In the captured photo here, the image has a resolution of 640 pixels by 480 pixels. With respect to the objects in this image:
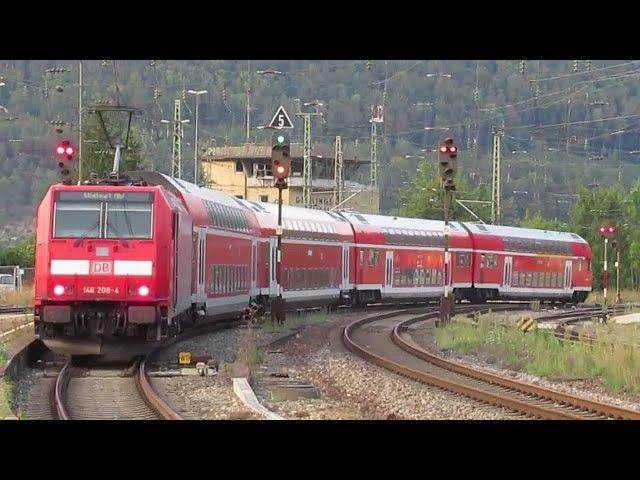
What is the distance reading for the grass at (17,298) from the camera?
41875 mm

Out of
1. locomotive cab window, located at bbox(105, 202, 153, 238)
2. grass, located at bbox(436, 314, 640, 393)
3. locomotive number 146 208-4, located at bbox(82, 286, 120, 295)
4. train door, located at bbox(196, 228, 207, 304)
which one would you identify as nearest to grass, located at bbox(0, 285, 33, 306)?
grass, located at bbox(436, 314, 640, 393)

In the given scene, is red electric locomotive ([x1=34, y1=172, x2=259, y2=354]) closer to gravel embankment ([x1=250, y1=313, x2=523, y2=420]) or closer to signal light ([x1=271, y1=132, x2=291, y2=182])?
gravel embankment ([x1=250, y1=313, x2=523, y2=420])

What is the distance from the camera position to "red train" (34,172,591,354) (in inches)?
749

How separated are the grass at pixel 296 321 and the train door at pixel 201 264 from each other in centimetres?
474

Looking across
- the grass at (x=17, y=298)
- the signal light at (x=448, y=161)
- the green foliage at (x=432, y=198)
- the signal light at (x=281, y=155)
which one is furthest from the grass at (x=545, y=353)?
the green foliage at (x=432, y=198)

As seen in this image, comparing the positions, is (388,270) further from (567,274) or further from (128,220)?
(128,220)

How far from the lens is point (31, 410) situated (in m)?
14.8

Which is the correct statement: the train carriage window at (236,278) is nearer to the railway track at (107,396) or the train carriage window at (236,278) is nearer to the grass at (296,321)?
the grass at (296,321)

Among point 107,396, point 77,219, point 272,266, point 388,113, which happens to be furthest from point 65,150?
point 388,113

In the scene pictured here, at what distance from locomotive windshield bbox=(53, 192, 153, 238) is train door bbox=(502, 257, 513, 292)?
111 ft

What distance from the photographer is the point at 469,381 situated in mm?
19766
